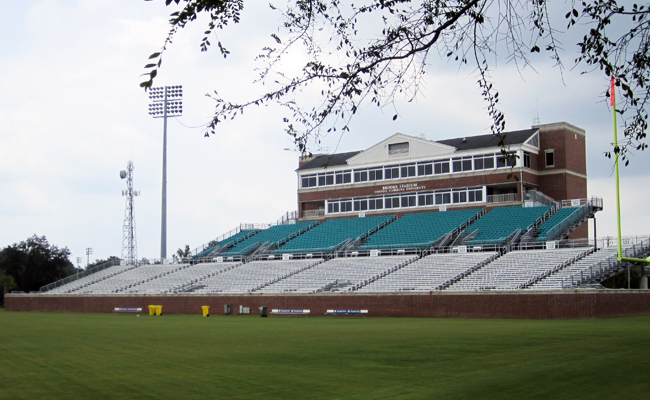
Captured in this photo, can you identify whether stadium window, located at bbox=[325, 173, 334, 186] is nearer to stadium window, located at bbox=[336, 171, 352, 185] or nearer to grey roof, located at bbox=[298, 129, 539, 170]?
stadium window, located at bbox=[336, 171, 352, 185]

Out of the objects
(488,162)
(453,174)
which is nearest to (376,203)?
(453,174)

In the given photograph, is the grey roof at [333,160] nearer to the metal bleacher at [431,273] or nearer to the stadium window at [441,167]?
the stadium window at [441,167]

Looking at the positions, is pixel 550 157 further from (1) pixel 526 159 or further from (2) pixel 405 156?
(2) pixel 405 156

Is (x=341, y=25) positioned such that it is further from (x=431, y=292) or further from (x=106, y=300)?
(x=106, y=300)

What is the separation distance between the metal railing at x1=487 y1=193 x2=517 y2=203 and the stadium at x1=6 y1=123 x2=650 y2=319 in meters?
0.09

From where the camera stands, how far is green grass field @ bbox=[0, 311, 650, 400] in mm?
11531

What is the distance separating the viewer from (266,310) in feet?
144

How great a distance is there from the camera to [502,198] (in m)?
57.5

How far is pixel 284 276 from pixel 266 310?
828 cm

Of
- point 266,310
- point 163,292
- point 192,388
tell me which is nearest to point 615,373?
point 192,388

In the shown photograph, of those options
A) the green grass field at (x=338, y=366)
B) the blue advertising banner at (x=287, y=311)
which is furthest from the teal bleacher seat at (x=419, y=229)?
the green grass field at (x=338, y=366)

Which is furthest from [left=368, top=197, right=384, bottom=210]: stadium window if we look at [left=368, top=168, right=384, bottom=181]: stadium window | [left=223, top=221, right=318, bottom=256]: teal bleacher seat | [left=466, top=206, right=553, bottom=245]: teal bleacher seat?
[left=466, top=206, right=553, bottom=245]: teal bleacher seat

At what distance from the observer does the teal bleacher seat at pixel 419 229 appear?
5312 centimetres

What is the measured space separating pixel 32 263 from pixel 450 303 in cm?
5216
